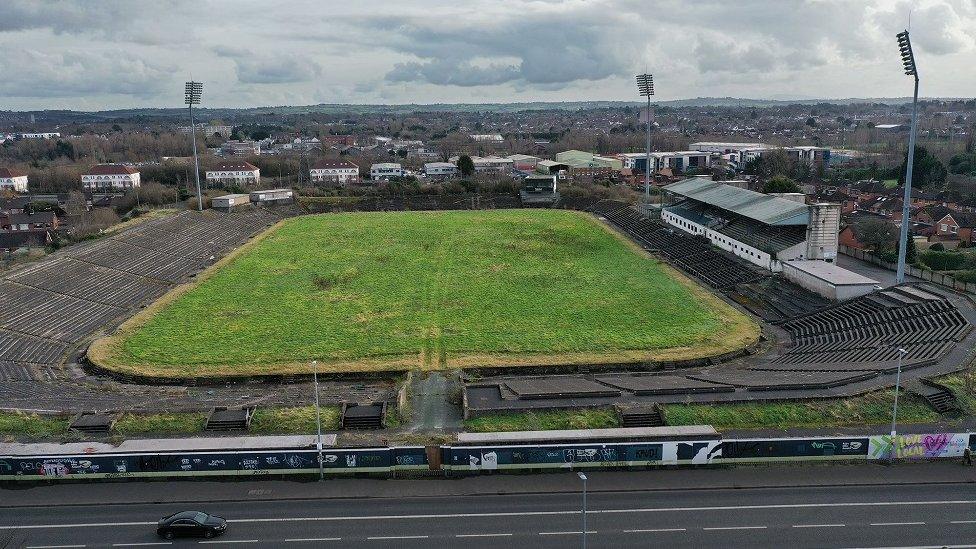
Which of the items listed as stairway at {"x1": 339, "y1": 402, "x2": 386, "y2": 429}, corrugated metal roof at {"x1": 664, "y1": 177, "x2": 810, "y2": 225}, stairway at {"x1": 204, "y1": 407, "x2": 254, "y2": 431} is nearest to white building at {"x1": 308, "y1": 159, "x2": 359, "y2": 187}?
corrugated metal roof at {"x1": 664, "y1": 177, "x2": 810, "y2": 225}

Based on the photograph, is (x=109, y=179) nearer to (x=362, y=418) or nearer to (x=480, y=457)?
(x=362, y=418)

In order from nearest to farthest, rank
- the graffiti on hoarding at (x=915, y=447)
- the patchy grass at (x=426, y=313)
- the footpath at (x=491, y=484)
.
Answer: the footpath at (x=491, y=484) < the graffiti on hoarding at (x=915, y=447) < the patchy grass at (x=426, y=313)

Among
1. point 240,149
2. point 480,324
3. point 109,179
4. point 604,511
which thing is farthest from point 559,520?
point 240,149

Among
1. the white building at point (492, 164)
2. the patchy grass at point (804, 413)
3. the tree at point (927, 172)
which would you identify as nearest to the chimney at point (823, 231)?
the patchy grass at point (804, 413)

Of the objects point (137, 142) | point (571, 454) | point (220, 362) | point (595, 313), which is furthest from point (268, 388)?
point (137, 142)

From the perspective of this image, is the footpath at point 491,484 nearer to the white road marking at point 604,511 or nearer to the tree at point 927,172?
the white road marking at point 604,511

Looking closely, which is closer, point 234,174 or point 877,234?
point 877,234

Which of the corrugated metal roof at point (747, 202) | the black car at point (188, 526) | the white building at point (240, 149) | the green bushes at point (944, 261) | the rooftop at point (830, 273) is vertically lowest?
the black car at point (188, 526)

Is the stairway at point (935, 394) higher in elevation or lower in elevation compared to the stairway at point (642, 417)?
higher
